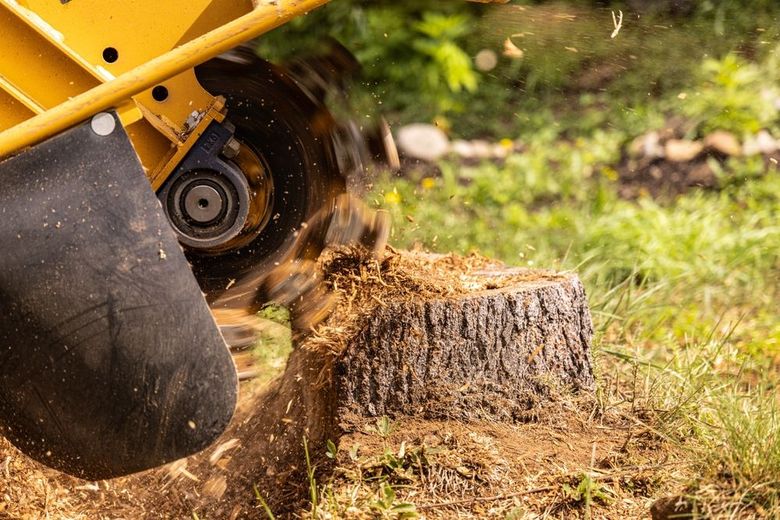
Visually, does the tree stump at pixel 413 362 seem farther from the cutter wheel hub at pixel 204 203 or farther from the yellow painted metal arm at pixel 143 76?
the yellow painted metal arm at pixel 143 76

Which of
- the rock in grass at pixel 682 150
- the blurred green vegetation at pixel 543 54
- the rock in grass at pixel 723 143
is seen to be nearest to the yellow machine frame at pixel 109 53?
the blurred green vegetation at pixel 543 54

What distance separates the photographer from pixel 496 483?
2426mm

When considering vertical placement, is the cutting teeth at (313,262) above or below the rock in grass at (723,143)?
above

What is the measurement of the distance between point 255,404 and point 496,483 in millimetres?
885

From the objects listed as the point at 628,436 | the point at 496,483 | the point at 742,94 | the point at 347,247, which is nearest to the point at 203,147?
the point at 347,247

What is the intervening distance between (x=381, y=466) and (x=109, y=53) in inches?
49.2

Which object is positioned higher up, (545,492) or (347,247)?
(347,247)

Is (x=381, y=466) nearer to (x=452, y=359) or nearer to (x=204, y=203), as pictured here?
(x=452, y=359)

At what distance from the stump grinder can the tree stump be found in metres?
0.38

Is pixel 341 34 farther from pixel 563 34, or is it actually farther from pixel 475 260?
pixel 475 260

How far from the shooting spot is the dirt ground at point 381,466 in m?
2.39

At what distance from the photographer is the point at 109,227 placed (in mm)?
2299

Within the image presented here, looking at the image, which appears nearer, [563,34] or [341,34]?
[341,34]

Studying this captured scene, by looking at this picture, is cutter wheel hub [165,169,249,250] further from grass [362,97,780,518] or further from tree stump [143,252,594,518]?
grass [362,97,780,518]
